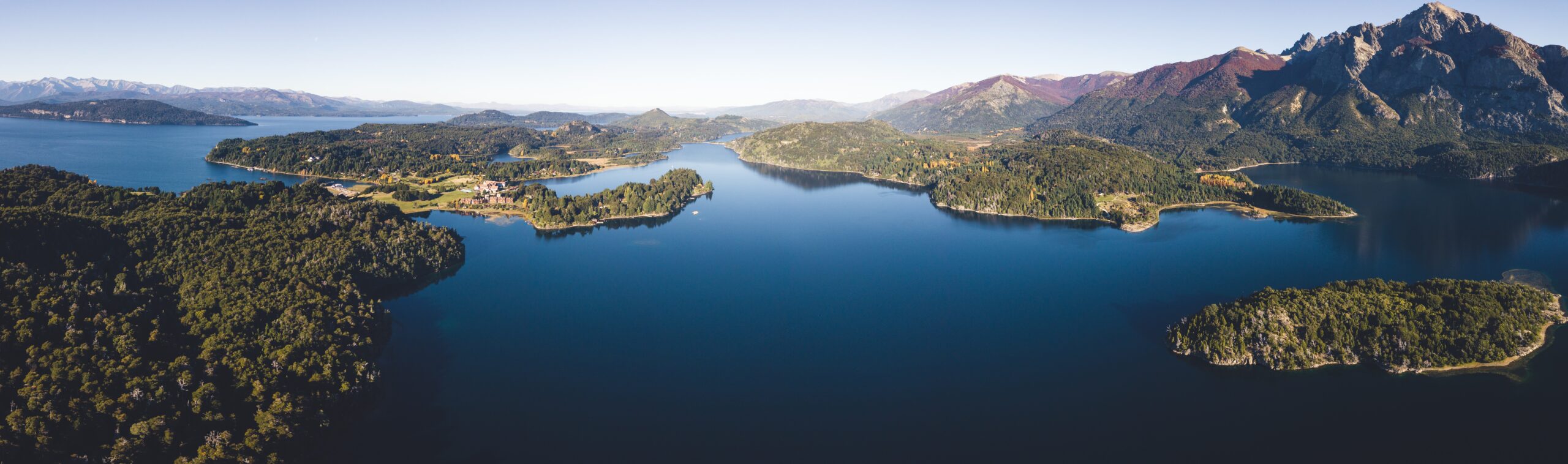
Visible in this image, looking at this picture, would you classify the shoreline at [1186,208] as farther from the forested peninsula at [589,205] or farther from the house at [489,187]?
the house at [489,187]

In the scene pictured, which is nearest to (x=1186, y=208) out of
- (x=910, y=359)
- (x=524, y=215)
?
(x=910, y=359)

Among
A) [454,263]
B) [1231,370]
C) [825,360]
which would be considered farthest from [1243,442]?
[454,263]

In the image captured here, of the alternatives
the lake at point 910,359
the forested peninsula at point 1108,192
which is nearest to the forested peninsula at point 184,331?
the lake at point 910,359

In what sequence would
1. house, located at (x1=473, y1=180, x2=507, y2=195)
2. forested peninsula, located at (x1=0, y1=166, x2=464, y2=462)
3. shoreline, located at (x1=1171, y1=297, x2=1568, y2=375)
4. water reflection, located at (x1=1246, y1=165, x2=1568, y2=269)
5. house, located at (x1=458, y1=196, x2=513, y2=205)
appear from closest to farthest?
forested peninsula, located at (x1=0, y1=166, x2=464, y2=462) < shoreline, located at (x1=1171, y1=297, x2=1568, y2=375) < water reflection, located at (x1=1246, y1=165, x2=1568, y2=269) < house, located at (x1=458, y1=196, x2=513, y2=205) < house, located at (x1=473, y1=180, x2=507, y2=195)

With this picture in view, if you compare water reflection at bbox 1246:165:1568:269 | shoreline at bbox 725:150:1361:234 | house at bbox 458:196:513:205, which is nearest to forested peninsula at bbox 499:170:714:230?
house at bbox 458:196:513:205

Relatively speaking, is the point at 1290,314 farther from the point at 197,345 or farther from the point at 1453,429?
the point at 197,345

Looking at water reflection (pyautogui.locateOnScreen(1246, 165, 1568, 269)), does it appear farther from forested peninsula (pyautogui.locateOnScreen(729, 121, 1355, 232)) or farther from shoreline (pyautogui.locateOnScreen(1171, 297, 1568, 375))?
shoreline (pyautogui.locateOnScreen(1171, 297, 1568, 375))

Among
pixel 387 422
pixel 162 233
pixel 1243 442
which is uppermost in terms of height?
pixel 162 233
